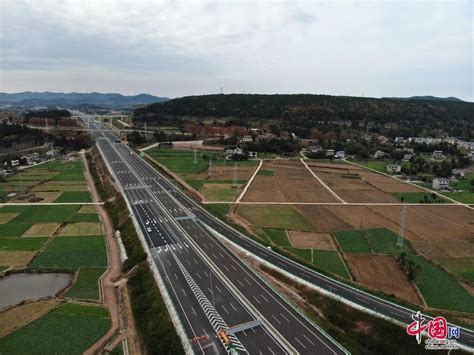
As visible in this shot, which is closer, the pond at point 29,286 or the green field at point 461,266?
the pond at point 29,286

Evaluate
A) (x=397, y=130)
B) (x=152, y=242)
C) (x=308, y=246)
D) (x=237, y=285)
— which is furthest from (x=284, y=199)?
(x=397, y=130)

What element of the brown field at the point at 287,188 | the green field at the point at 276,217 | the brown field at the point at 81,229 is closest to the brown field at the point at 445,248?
the green field at the point at 276,217

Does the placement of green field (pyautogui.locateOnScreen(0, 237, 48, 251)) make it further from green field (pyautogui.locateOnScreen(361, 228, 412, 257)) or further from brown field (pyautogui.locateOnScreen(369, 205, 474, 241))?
brown field (pyautogui.locateOnScreen(369, 205, 474, 241))

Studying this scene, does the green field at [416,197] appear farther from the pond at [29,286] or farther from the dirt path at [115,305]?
the pond at [29,286]

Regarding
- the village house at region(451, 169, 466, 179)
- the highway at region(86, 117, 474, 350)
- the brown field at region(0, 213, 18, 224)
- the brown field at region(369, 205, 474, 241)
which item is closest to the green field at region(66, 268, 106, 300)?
the highway at region(86, 117, 474, 350)

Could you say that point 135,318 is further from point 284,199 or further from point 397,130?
point 397,130

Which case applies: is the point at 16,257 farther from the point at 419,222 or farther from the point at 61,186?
the point at 419,222

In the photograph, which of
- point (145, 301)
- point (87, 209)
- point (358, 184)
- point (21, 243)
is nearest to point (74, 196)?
point (87, 209)
